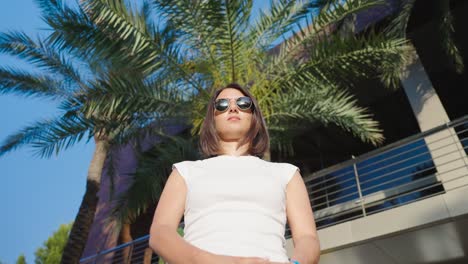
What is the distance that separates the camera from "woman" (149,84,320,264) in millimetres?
1298

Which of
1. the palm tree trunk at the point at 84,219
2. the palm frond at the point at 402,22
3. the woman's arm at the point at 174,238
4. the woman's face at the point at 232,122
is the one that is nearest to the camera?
the woman's arm at the point at 174,238

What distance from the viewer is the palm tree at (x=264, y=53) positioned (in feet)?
23.1

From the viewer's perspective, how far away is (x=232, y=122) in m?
1.81

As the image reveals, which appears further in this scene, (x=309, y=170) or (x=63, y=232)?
(x=63, y=232)

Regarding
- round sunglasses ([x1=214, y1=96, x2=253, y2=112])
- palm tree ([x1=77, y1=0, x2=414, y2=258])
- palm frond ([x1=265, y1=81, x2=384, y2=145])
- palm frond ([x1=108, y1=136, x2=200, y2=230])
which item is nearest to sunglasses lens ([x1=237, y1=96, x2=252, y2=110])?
round sunglasses ([x1=214, y1=96, x2=253, y2=112])

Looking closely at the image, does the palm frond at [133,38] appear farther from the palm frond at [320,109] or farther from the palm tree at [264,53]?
the palm frond at [320,109]

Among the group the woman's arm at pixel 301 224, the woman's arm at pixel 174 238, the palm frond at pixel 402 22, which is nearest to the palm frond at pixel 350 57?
the palm frond at pixel 402 22

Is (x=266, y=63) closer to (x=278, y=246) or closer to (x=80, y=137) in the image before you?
(x=80, y=137)

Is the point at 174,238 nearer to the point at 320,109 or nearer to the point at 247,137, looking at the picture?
the point at 247,137

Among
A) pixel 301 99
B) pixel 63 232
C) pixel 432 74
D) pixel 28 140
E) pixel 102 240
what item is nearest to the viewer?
pixel 301 99

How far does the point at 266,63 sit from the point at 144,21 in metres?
2.37

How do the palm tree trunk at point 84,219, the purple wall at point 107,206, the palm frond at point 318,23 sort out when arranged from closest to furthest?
1. the palm frond at point 318,23
2. the palm tree trunk at point 84,219
3. the purple wall at point 107,206

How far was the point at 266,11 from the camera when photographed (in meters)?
7.88

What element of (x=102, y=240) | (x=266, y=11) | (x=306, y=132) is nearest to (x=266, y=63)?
(x=266, y=11)
